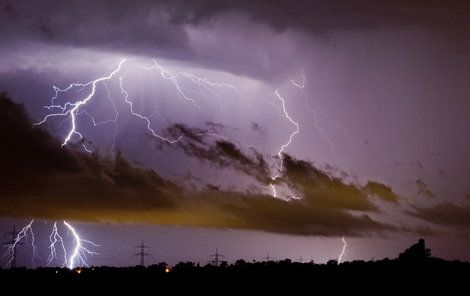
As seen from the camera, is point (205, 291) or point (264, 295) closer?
point (264, 295)

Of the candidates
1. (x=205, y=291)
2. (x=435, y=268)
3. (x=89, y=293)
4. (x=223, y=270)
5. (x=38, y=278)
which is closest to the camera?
(x=435, y=268)

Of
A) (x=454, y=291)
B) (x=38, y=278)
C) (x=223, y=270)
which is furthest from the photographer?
(x=38, y=278)

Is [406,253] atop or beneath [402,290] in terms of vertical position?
atop

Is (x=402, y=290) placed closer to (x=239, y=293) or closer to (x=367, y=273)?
(x=367, y=273)

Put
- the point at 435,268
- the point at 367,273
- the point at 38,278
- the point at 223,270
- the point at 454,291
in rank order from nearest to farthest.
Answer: the point at 454,291 → the point at 435,268 → the point at 367,273 → the point at 223,270 → the point at 38,278

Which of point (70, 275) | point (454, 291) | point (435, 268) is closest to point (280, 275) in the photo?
point (435, 268)

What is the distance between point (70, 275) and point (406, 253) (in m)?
27.6

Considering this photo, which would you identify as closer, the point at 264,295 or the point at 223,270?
the point at 264,295

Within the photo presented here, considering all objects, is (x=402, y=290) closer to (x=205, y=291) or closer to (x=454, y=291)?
(x=454, y=291)

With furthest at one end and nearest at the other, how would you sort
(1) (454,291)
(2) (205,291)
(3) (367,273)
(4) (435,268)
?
(2) (205,291), (3) (367,273), (4) (435,268), (1) (454,291)

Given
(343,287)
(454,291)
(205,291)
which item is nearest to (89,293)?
(205,291)

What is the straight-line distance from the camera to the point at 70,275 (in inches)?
2141

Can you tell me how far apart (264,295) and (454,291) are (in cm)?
1004

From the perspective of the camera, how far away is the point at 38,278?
52438 mm
